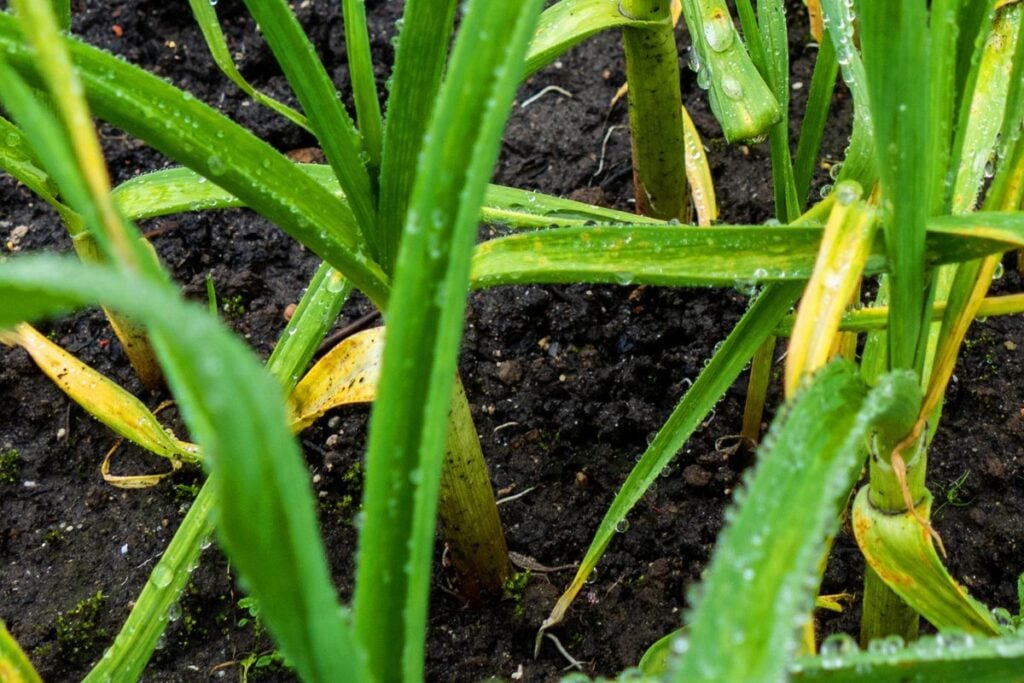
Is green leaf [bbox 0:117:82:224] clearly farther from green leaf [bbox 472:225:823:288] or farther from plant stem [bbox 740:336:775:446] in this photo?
plant stem [bbox 740:336:775:446]

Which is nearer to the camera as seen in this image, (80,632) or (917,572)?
(917,572)

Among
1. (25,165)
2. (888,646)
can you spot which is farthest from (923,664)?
(25,165)

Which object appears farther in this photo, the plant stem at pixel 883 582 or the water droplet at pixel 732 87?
the water droplet at pixel 732 87

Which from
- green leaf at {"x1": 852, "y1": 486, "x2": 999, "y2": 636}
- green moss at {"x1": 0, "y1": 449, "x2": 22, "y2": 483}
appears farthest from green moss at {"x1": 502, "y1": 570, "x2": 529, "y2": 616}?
green moss at {"x1": 0, "y1": 449, "x2": 22, "y2": 483}

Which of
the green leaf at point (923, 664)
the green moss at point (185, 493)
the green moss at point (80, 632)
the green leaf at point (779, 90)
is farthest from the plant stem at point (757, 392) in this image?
the green moss at point (80, 632)

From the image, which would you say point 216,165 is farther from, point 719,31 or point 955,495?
point 955,495

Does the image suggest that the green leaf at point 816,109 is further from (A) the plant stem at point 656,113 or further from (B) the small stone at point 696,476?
(B) the small stone at point 696,476
